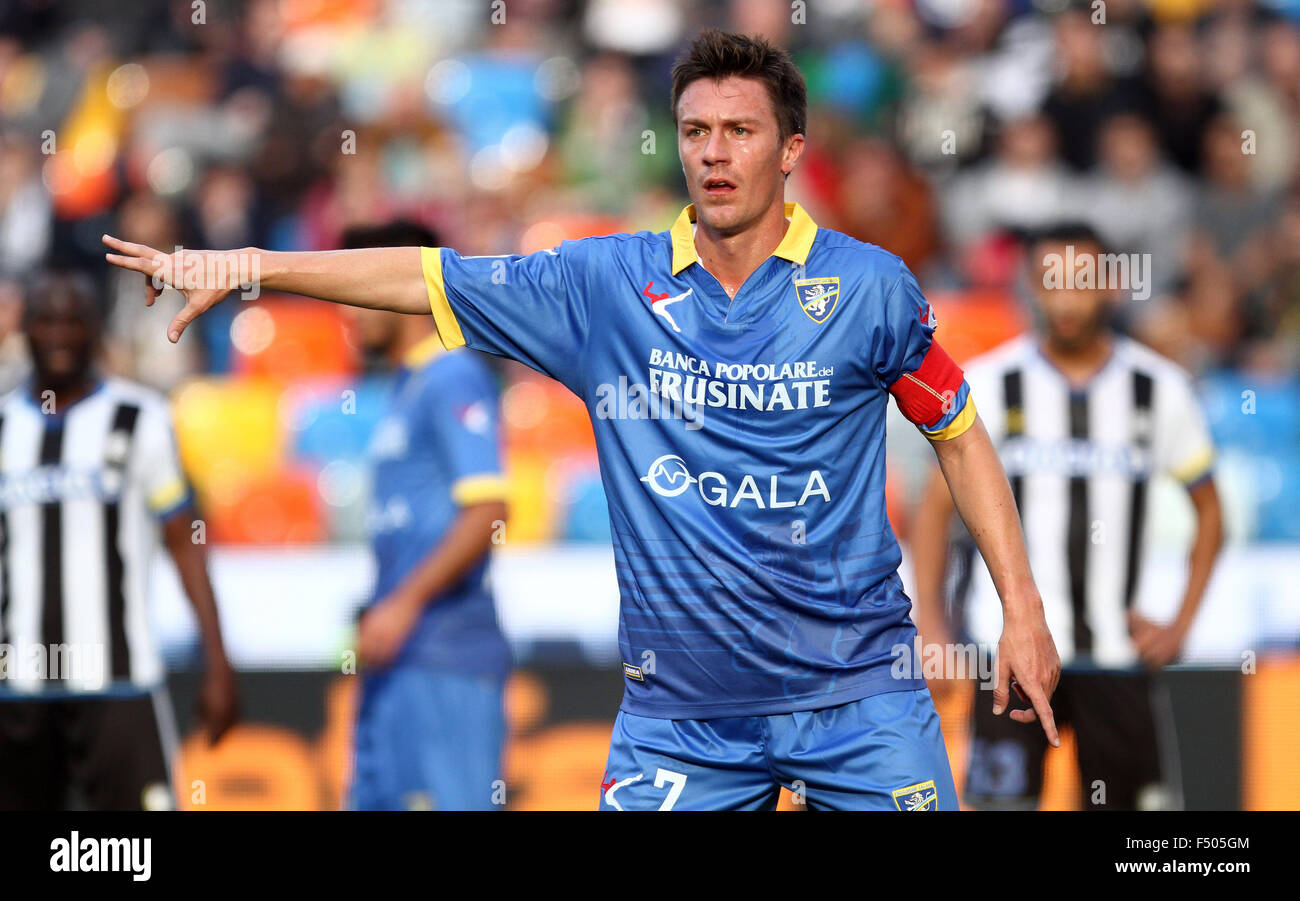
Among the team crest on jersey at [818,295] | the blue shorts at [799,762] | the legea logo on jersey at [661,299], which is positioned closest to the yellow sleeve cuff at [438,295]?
the legea logo on jersey at [661,299]

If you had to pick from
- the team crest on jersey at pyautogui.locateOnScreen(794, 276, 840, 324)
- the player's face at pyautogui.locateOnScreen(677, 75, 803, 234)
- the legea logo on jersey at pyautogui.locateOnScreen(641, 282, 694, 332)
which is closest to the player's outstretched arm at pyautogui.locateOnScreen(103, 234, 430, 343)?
the legea logo on jersey at pyautogui.locateOnScreen(641, 282, 694, 332)

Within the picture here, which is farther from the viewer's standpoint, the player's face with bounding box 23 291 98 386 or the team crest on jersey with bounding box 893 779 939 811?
the player's face with bounding box 23 291 98 386

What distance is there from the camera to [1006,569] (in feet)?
10.8

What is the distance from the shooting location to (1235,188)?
8836 mm

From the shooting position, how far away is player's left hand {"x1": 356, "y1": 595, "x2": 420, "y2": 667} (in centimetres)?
491

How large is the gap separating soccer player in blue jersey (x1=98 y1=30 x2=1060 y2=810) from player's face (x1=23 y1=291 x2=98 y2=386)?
2.23 m

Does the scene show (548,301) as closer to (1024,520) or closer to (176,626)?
(1024,520)

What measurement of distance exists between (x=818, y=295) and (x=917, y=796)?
1072 mm

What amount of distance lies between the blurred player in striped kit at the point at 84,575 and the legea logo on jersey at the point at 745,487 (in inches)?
93.2

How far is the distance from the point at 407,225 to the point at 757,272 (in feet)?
7.57

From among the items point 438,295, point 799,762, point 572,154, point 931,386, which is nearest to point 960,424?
point 931,386

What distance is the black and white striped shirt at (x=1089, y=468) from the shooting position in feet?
17.9

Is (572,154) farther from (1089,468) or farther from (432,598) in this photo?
(432,598)

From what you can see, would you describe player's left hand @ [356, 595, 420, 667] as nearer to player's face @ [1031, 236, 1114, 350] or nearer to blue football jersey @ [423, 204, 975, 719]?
blue football jersey @ [423, 204, 975, 719]
